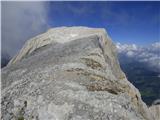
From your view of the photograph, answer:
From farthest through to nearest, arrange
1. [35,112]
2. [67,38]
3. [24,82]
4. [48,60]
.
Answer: [67,38]
[48,60]
[24,82]
[35,112]

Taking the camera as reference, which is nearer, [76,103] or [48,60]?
[76,103]

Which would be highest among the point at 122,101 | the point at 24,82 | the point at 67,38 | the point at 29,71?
the point at 67,38

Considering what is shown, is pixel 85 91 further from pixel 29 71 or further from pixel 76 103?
pixel 29 71

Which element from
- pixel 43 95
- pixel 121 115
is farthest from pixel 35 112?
pixel 121 115

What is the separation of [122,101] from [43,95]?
3148 mm

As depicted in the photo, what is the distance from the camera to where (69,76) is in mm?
13367

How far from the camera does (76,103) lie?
10.9 meters

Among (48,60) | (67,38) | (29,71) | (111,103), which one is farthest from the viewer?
(67,38)

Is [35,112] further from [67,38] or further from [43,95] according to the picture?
[67,38]

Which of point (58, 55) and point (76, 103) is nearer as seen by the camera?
point (76, 103)

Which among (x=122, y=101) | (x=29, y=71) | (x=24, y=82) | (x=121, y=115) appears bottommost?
(x=121, y=115)

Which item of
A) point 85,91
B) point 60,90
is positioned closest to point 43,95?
point 60,90

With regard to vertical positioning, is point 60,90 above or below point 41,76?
below

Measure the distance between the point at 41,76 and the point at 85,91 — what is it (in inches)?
101
